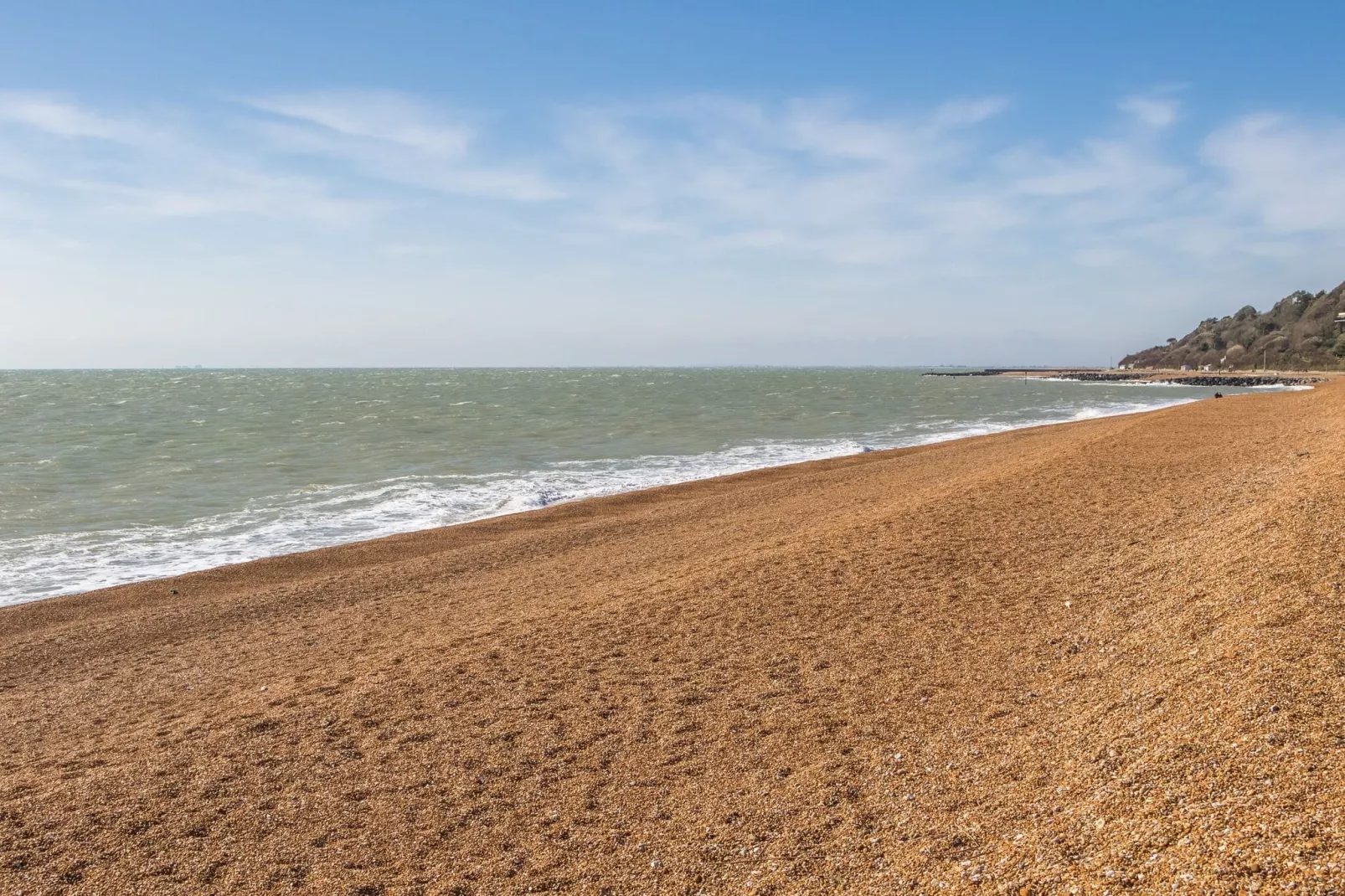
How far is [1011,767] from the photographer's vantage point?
4.86m

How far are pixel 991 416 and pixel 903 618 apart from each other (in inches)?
1524

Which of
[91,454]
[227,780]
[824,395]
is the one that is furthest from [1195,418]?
[824,395]

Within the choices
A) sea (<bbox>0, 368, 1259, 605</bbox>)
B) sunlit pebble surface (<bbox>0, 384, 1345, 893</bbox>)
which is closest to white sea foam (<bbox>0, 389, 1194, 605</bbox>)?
sea (<bbox>0, 368, 1259, 605</bbox>)

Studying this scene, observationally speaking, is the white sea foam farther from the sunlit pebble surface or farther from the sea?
the sunlit pebble surface

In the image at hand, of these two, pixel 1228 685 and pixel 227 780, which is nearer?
pixel 1228 685

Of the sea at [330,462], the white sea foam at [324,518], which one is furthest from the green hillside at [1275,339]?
the white sea foam at [324,518]

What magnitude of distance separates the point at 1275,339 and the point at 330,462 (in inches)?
4466

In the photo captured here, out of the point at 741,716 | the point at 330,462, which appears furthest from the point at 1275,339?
the point at 741,716

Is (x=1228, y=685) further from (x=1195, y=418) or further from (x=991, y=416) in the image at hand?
(x=991, y=416)

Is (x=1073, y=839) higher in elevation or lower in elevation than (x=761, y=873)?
higher

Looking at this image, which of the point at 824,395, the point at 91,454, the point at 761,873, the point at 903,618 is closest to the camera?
the point at 761,873

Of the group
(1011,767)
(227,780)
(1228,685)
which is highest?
(1228,685)

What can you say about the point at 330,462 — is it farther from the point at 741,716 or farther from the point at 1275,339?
the point at 1275,339

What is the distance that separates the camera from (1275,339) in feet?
342
